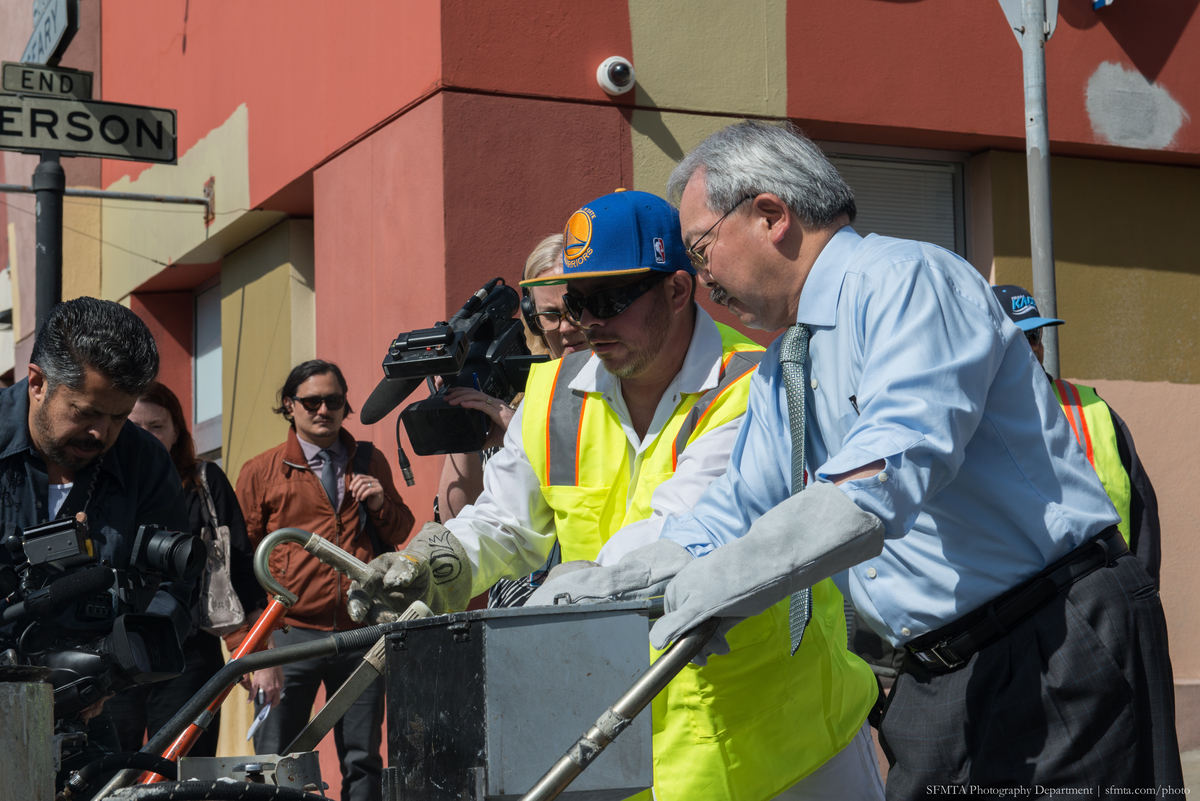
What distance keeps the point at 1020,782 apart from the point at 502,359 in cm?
241

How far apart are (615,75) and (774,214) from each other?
3.94 metres

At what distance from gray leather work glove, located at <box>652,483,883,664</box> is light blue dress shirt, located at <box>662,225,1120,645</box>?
4 centimetres

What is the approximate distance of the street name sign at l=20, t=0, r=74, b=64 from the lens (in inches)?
313

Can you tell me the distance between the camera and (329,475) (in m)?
5.84

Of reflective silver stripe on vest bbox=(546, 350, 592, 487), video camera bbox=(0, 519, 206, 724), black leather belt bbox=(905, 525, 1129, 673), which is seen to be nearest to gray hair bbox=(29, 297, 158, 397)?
video camera bbox=(0, 519, 206, 724)

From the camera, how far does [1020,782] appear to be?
218 cm

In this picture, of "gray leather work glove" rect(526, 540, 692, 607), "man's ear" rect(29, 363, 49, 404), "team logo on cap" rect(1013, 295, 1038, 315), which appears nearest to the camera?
"gray leather work glove" rect(526, 540, 692, 607)

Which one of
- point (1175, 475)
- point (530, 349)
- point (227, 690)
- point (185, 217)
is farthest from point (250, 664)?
point (185, 217)

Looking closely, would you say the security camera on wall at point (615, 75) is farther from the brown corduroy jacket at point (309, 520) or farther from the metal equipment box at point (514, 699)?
the metal equipment box at point (514, 699)

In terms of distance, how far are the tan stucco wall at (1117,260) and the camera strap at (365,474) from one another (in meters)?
3.49

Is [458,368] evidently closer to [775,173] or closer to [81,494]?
[81,494]

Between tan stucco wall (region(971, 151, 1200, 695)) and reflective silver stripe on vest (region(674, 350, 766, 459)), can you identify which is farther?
tan stucco wall (region(971, 151, 1200, 695))

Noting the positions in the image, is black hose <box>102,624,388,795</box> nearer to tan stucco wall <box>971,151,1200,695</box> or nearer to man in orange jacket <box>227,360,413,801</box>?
man in orange jacket <box>227,360,413,801</box>

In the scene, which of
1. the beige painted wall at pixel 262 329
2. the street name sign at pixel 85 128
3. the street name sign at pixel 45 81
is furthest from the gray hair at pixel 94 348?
the beige painted wall at pixel 262 329
